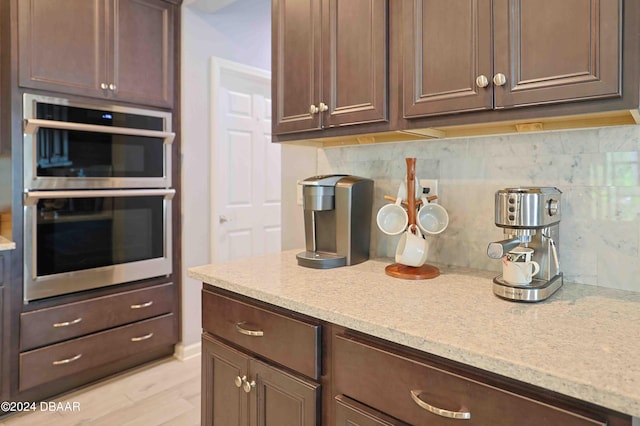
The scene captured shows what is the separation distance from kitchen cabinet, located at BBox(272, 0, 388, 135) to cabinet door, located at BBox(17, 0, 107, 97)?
→ 1.31 m

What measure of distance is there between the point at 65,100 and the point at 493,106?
87.7 inches

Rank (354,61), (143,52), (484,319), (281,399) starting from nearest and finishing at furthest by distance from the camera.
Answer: (484,319) → (281,399) → (354,61) → (143,52)

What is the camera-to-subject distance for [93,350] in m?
2.39

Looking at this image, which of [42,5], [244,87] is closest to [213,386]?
[42,5]

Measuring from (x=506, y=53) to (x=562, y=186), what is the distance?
19.0 inches

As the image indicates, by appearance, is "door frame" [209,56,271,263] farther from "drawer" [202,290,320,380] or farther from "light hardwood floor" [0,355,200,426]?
"drawer" [202,290,320,380]

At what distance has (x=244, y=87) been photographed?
3242 millimetres

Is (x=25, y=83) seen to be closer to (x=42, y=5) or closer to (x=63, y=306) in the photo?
(x=42, y=5)

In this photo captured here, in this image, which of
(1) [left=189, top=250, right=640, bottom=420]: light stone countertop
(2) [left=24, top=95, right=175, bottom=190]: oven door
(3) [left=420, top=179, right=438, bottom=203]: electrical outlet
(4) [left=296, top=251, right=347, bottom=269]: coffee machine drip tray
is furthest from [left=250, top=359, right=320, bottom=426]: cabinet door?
(2) [left=24, top=95, right=175, bottom=190]: oven door

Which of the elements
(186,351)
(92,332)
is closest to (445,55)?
(92,332)

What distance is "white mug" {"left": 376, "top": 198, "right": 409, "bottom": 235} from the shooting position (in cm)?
145

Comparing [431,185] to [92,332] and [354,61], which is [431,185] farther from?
[92,332]

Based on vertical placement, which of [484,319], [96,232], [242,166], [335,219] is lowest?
[484,319]

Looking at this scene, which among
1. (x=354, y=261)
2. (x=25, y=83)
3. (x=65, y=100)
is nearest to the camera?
(x=354, y=261)
